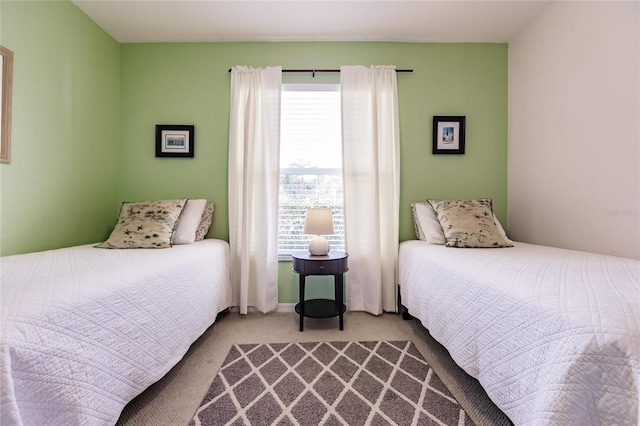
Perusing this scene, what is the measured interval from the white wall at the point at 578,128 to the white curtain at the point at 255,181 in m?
2.24

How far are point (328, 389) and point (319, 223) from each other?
1.17 metres

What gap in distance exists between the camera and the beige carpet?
1.41 m

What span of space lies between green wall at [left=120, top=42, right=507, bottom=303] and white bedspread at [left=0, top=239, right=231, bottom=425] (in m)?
1.08

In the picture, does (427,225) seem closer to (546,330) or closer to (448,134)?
(448,134)

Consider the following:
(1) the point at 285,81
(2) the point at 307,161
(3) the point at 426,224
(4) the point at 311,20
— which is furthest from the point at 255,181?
(3) the point at 426,224

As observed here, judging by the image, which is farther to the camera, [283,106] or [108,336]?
[283,106]

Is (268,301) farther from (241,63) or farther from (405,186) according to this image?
(241,63)

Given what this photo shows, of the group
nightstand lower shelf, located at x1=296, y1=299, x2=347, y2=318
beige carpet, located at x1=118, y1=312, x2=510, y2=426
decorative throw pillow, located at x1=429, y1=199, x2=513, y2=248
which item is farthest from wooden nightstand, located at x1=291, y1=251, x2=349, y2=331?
decorative throw pillow, located at x1=429, y1=199, x2=513, y2=248

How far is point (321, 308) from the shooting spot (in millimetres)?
2506

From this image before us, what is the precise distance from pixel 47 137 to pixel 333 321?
2.56 meters

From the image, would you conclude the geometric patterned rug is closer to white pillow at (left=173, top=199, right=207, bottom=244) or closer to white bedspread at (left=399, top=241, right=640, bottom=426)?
white bedspread at (left=399, top=241, right=640, bottom=426)

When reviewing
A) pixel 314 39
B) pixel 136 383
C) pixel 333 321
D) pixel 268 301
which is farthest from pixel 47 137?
pixel 333 321

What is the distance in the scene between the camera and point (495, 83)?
9.48 feet

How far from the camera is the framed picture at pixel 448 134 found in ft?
9.31
